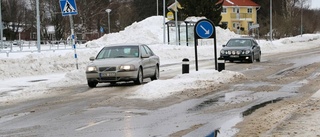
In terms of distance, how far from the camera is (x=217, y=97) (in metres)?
13.3

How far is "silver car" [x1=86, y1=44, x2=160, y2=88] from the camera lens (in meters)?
16.6

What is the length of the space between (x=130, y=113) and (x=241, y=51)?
19390mm

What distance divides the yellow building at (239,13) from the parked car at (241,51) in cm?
8186

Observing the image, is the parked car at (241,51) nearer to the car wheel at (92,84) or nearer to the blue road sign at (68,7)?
the blue road sign at (68,7)

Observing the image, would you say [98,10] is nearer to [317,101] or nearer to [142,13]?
[142,13]

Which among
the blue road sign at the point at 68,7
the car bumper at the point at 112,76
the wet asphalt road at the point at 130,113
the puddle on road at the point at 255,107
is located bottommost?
the wet asphalt road at the point at 130,113

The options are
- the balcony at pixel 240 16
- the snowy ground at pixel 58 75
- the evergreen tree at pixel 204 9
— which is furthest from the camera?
the balcony at pixel 240 16

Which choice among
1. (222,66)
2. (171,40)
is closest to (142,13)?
(171,40)

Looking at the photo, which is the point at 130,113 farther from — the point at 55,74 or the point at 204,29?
the point at 55,74

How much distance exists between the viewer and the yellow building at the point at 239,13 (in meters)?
113

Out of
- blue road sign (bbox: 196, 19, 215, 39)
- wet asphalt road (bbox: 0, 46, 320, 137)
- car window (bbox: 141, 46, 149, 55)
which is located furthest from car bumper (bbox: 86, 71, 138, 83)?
blue road sign (bbox: 196, 19, 215, 39)

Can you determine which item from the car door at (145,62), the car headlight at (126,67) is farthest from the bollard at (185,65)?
the car headlight at (126,67)

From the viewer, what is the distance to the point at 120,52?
58.3 ft

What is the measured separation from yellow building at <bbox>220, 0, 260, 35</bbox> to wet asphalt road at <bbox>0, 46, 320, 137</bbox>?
98.7 metres
